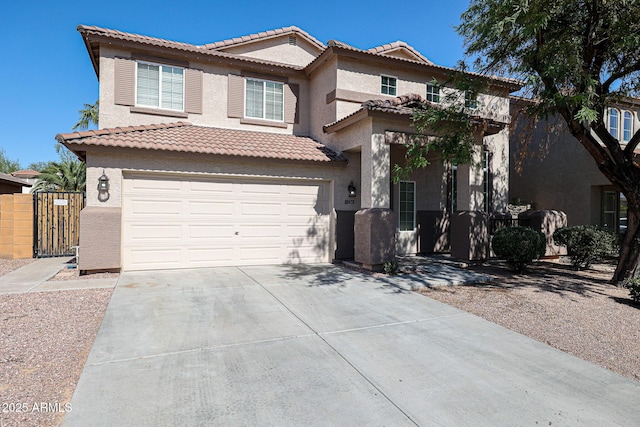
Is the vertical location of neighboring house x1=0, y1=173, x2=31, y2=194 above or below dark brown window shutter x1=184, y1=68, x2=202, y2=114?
below

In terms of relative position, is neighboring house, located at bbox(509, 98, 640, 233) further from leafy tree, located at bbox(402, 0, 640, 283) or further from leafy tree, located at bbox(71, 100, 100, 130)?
leafy tree, located at bbox(71, 100, 100, 130)

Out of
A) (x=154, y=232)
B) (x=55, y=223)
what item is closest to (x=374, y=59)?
(x=154, y=232)

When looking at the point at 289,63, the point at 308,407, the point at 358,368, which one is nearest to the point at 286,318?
the point at 358,368

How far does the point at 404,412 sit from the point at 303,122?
1169 centimetres

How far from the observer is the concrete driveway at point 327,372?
3303 mm

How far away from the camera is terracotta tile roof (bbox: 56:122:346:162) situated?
925cm

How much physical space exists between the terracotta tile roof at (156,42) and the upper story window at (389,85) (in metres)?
3.28

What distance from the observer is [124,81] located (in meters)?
11.2

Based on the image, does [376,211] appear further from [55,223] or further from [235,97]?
[55,223]

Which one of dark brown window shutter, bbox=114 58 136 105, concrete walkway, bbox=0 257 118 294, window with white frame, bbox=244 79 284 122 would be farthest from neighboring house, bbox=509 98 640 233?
concrete walkway, bbox=0 257 118 294

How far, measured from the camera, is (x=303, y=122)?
13703mm

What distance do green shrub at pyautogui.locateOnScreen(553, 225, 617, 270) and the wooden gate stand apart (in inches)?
622

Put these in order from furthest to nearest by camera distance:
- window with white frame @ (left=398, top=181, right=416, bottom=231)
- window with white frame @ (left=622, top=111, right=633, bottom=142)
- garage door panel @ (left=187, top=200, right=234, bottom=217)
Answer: window with white frame @ (left=622, top=111, right=633, bottom=142)
window with white frame @ (left=398, top=181, right=416, bottom=231)
garage door panel @ (left=187, top=200, right=234, bottom=217)

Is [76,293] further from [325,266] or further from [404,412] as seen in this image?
[404,412]
